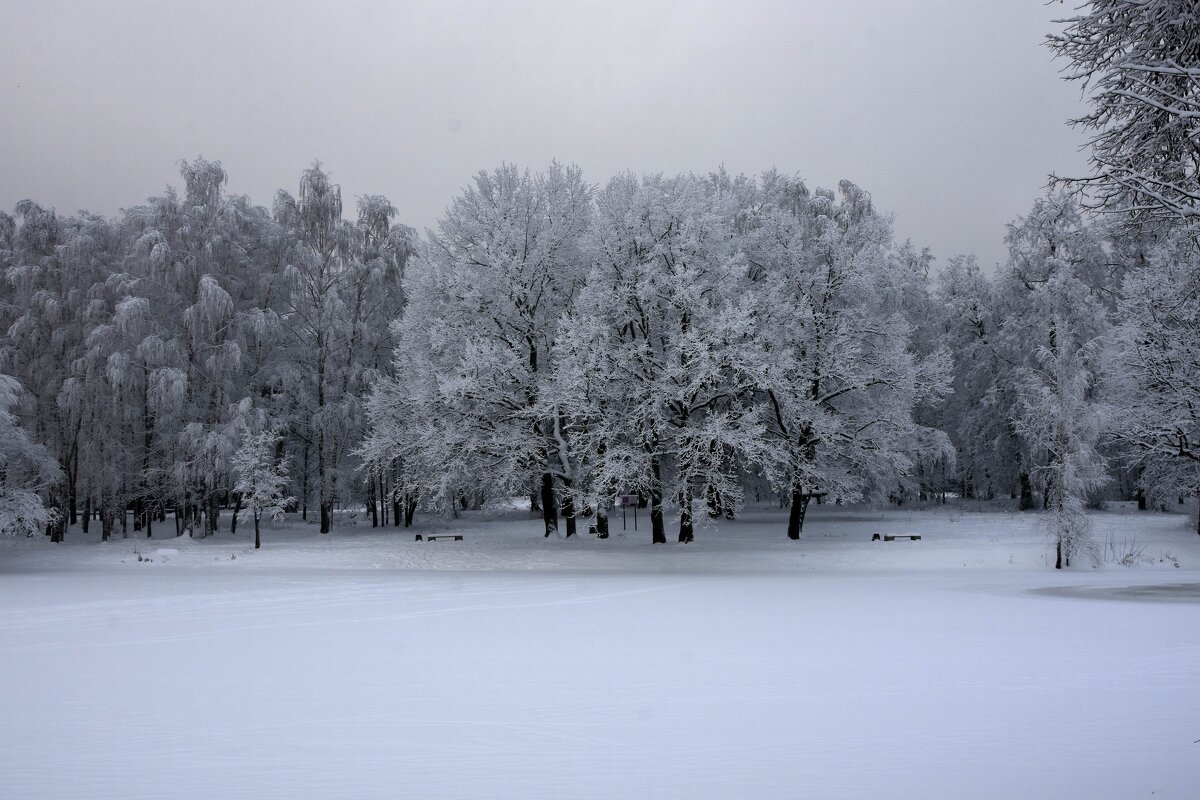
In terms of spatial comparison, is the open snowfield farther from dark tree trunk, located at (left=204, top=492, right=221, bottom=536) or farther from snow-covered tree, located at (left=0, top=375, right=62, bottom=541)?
dark tree trunk, located at (left=204, top=492, right=221, bottom=536)

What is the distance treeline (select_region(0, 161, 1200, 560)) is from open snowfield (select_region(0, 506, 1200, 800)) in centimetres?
798

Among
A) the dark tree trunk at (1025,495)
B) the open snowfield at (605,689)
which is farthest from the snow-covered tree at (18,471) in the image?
the dark tree trunk at (1025,495)

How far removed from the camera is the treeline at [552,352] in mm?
30516

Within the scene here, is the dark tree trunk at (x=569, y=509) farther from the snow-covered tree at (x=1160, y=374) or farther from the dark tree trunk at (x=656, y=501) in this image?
the snow-covered tree at (x=1160, y=374)

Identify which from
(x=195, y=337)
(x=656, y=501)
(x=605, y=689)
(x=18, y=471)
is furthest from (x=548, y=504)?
(x=605, y=689)

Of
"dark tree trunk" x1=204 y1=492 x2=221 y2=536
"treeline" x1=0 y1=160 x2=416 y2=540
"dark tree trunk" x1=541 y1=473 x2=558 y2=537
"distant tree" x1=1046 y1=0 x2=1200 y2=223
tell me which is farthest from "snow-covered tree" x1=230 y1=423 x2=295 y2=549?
"distant tree" x1=1046 y1=0 x2=1200 y2=223

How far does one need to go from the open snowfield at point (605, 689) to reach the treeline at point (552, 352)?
7.98 m

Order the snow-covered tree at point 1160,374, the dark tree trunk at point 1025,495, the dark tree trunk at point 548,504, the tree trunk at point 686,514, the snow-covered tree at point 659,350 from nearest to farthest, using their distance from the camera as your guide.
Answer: the snow-covered tree at point 659,350, the tree trunk at point 686,514, the snow-covered tree at point 1160,374, the dark tree trunk at point 548,504, the dark tree trunk at point 1025,495

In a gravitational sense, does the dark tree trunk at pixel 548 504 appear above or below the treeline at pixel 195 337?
below

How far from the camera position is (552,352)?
3206 cm

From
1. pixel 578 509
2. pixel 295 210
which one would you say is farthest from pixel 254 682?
pixel 295 210

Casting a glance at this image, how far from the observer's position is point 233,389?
40.1 metres

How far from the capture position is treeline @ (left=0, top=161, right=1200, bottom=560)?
3052cm

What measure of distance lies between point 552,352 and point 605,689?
22274 millimetres
